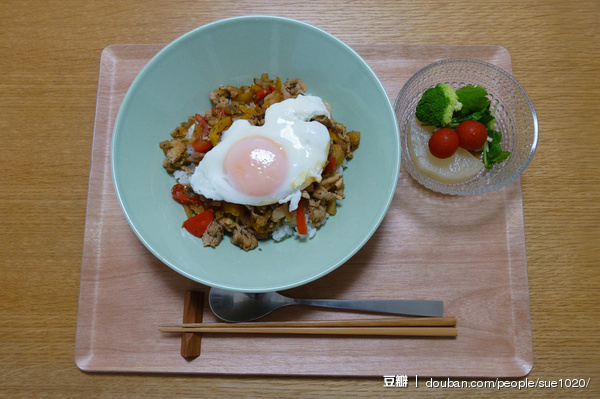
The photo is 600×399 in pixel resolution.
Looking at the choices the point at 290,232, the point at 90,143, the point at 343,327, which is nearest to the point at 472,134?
the point at 290,232

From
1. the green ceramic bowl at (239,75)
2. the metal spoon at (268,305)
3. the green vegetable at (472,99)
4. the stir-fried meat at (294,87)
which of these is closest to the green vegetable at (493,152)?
the green vegetable at (472,99)

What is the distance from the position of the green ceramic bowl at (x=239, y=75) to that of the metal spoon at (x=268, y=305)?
8.8 inches

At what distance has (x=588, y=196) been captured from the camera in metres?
2.59

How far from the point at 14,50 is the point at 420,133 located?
262 centimetres

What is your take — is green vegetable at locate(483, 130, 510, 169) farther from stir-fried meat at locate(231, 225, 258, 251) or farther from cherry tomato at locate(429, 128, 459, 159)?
stir-fried meat at locate(231, 225, 258, 251)

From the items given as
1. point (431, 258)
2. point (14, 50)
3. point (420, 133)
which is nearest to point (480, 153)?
point (420, 133)

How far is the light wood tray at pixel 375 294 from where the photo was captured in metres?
2.35

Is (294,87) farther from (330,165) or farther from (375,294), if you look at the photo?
(375,294)

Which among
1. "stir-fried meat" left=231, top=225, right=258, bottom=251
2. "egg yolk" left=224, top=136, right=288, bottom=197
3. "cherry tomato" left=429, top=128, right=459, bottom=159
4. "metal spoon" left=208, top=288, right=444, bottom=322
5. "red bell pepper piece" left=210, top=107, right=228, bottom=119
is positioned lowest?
"metal spoon" left=208, top=288, right=444, bottom=322

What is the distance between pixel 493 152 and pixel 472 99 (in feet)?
1.12

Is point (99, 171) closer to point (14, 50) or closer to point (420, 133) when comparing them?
point (14, 50)

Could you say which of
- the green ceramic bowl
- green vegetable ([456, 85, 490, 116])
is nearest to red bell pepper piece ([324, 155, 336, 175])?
the green ceramic bowl

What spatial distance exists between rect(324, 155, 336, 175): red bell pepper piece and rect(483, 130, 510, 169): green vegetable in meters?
0.89

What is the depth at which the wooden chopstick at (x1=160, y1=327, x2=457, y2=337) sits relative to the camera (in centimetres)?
229
